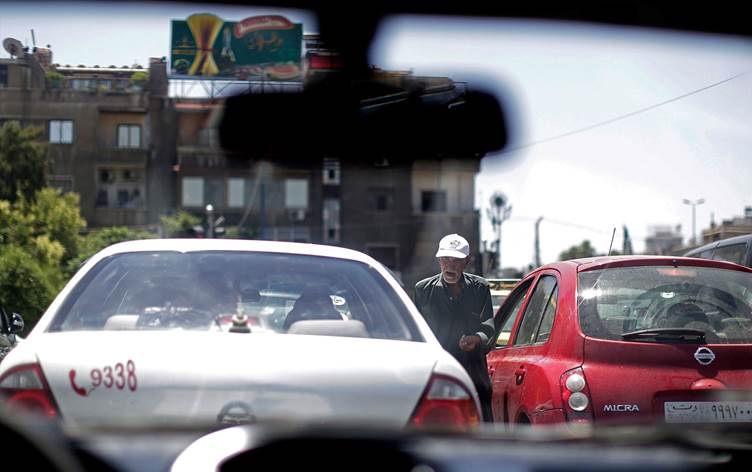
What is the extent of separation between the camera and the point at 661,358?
18.3 ft

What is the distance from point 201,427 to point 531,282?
4.84 meters

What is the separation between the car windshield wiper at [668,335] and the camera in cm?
566

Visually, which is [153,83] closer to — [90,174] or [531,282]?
[90,174]

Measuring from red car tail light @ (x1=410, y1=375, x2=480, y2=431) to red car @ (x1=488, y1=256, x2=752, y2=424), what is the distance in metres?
1.49

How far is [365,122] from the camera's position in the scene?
145 inches

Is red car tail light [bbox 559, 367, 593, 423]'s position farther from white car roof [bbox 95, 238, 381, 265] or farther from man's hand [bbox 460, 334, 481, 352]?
white car roof [bbox 95, 238, 381, 265]

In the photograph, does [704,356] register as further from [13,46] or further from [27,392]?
[13,46]

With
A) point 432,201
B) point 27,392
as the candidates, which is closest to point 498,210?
point 432,201

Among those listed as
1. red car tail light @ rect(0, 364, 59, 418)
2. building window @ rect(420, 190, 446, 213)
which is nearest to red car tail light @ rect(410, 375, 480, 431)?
building window @ rect(420, 190, 446, 213)

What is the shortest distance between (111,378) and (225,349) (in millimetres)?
397

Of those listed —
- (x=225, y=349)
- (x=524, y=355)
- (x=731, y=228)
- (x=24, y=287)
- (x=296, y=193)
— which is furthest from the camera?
(x=24, y=287)

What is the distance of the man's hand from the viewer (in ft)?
22.0

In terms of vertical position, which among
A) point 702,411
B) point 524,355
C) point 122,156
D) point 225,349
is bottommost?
point 702,411

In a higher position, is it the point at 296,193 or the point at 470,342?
the point at 296,193
